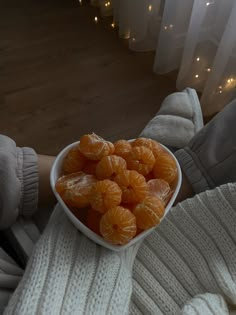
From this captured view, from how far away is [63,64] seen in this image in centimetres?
157

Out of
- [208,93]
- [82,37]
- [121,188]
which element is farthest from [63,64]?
[121,188]

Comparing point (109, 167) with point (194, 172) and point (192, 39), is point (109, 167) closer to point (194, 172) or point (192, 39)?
point (194, 172)

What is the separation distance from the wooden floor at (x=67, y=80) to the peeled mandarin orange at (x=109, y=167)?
2.58 ft

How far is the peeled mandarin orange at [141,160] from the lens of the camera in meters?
0.52

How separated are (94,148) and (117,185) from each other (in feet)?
0.24

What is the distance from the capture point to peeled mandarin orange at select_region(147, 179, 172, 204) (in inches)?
20.3

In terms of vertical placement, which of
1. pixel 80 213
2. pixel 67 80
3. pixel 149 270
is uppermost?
pixel 80 213

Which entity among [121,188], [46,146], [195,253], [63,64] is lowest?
[46,146]

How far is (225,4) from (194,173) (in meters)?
0.82

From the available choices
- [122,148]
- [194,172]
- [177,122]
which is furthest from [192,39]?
[122,148]

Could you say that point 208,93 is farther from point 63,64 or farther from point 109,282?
point 109,282

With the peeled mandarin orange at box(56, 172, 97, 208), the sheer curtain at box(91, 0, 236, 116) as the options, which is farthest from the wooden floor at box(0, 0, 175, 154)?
the peeled mandarin orange at box(56, 172, 97, 208)

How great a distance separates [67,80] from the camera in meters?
1.50

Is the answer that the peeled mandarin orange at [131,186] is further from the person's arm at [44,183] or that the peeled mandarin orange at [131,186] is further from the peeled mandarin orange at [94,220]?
the person's arm at [44,183]
